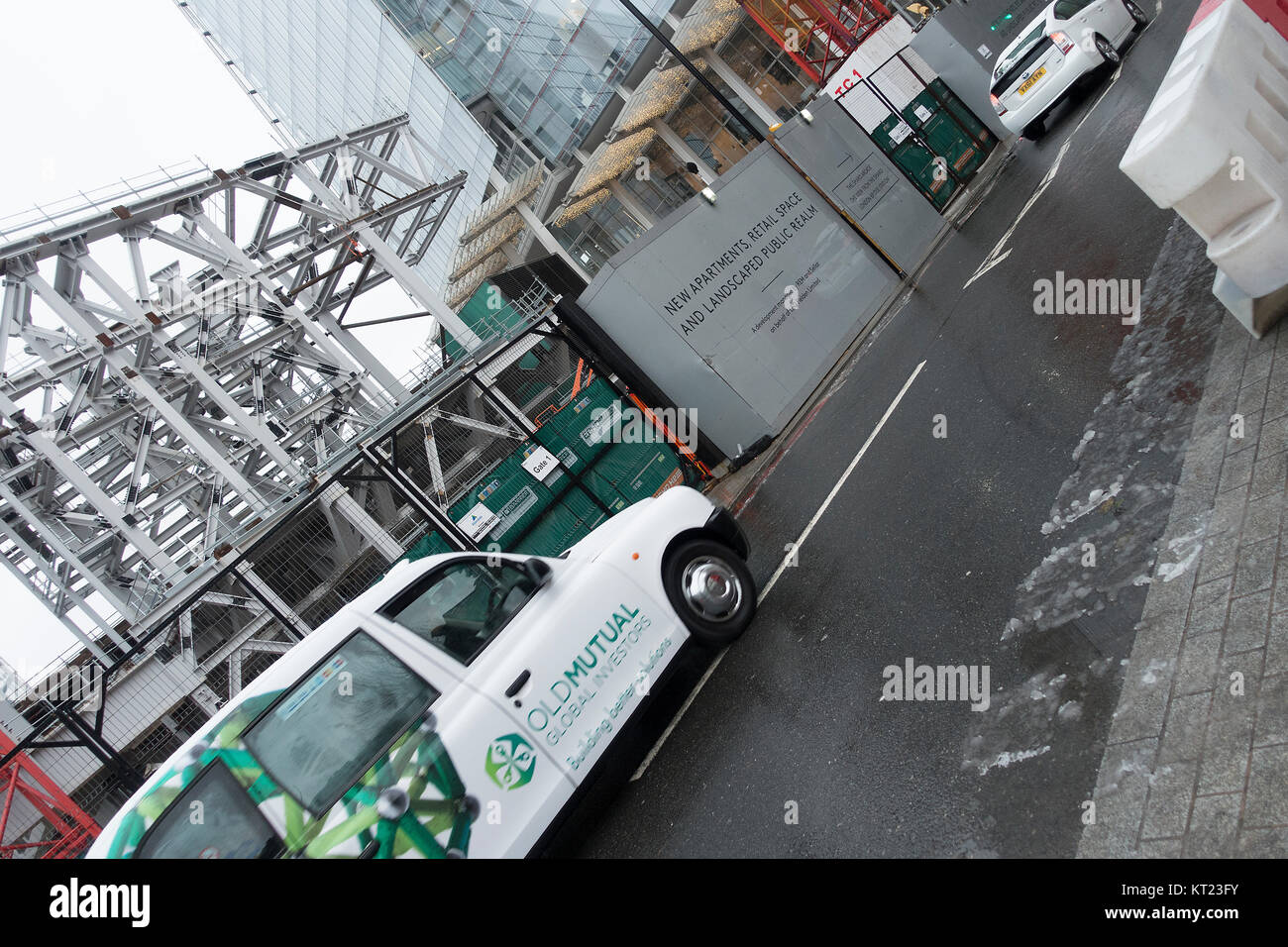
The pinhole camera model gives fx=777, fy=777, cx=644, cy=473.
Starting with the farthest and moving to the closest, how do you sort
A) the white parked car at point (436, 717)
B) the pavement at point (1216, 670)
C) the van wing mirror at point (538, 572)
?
the van wing mirror at point (538, 572)
the white parked car at point (436, 717)
the pavement at point (1216, 670)

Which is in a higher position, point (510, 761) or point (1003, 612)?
point (510, 761)

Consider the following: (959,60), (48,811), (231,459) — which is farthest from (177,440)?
(959,60)

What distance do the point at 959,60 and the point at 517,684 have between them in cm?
1971

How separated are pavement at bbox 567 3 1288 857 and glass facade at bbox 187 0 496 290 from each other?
79.6ft

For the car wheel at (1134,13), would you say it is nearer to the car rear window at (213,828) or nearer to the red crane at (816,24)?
the red crane at (816,24)

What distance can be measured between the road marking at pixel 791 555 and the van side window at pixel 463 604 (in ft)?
5.14

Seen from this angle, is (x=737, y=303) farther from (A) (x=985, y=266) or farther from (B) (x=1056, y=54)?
(B) (x=1056, y=54)

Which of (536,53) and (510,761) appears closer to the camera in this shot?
(510,761)

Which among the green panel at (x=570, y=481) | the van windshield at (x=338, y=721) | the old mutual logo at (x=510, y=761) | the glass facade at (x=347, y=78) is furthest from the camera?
the glass facade at (x=347, y=78)

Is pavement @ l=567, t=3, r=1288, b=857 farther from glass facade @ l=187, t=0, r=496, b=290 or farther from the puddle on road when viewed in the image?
glass facade @ l=187, t=0, r=496, b=290

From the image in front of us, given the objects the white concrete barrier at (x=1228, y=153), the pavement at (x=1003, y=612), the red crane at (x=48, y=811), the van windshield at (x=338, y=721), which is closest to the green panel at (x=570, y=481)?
the pavement at (x=1003, y=612)

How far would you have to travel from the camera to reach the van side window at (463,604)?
16.0ft

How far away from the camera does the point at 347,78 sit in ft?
131
